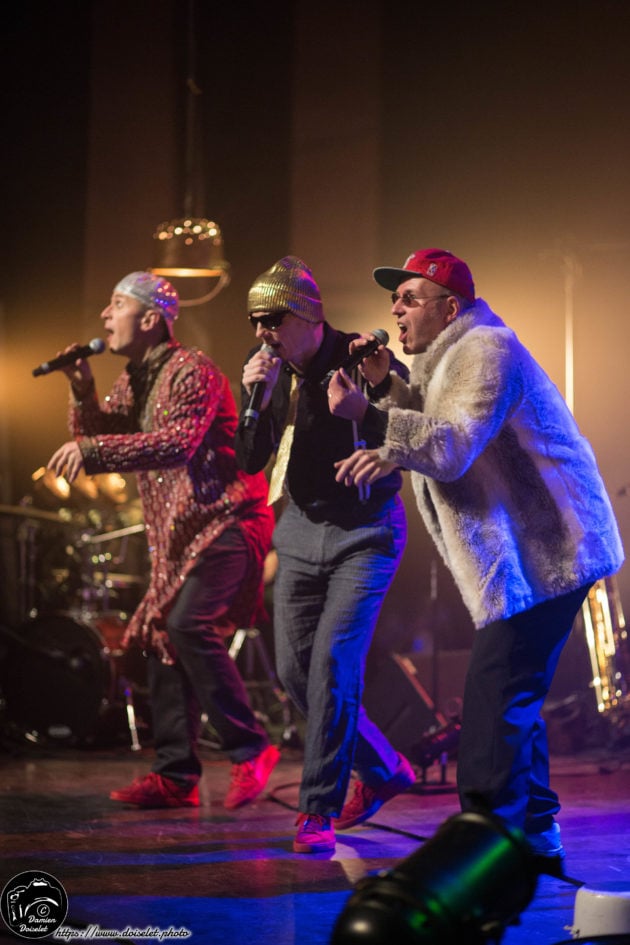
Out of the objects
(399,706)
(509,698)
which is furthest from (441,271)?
(399,706)

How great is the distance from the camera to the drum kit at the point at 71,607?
6406 mm

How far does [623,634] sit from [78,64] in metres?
5.42

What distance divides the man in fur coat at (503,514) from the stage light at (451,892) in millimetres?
989

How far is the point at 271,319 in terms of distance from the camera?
3.98 m

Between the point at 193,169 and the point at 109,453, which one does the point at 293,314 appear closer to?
the point at 109,453

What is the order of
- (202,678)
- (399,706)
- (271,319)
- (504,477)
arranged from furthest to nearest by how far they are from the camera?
1. (399,706)
2. (202,678)
3. (271,319)
4. (504,477)

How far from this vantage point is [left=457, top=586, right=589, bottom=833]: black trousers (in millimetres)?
2979

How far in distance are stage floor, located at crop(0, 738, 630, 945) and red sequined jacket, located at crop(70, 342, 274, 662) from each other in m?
0.75

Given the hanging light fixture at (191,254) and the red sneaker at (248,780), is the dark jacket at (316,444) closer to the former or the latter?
the red sneaker at (248,780)

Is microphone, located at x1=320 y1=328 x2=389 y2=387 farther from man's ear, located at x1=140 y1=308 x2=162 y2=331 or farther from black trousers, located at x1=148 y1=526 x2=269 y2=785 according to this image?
man's ear, located at x1=140 y1=308 x2=162 y2=331

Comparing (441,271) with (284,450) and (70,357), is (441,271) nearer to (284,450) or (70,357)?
(284,450)

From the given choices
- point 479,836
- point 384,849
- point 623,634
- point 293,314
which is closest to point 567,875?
point 384,849

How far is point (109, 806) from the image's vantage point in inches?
182

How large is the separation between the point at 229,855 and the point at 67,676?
296 centimetres
